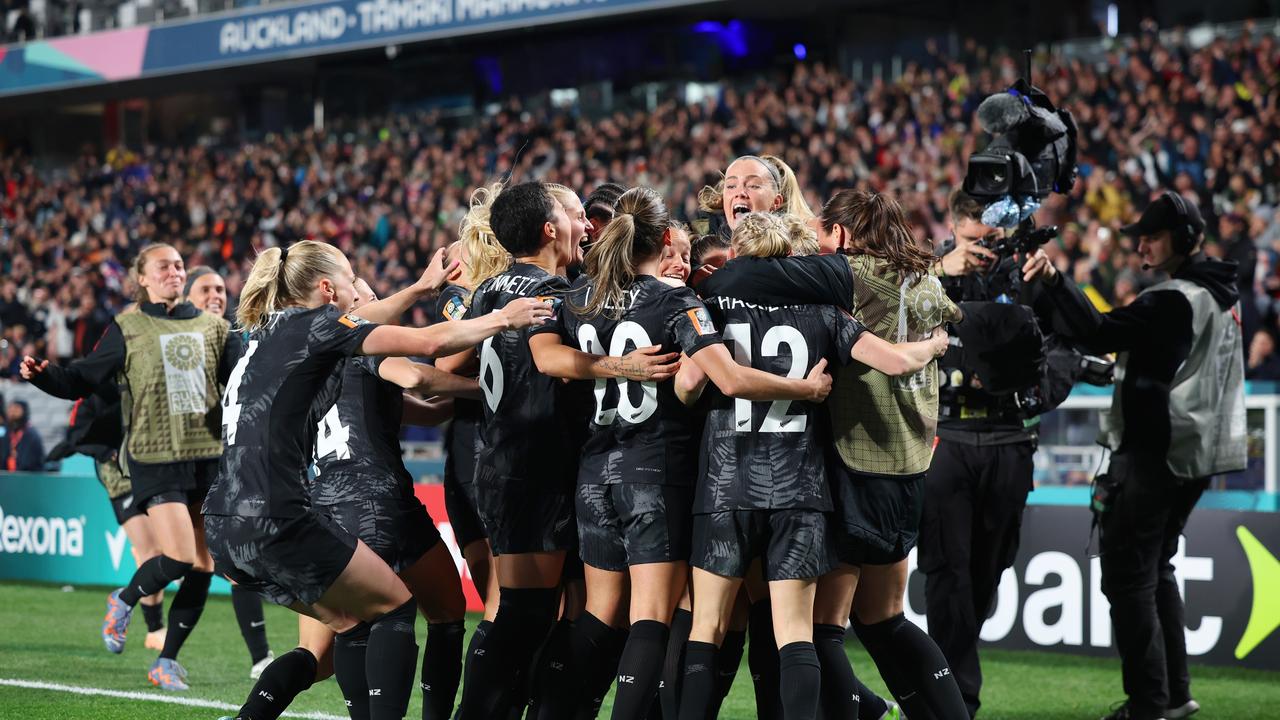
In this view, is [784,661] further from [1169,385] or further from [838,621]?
[1169,385]

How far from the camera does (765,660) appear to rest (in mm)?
4961

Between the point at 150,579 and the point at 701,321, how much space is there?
4227mm

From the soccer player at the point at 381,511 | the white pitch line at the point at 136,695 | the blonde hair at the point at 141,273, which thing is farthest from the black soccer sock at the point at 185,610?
the soccer player at the point at 381,511

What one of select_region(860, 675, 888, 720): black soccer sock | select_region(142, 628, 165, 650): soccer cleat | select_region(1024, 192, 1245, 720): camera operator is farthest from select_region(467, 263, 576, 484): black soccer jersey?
select_region(142, 628, 165, 650): soccer cleat

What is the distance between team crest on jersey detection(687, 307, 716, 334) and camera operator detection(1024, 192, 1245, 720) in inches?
82.9

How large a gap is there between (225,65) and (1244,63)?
1767cm

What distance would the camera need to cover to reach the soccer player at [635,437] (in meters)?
4.52

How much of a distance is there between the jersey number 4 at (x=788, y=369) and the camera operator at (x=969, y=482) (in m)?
1.29

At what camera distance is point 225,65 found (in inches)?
1024

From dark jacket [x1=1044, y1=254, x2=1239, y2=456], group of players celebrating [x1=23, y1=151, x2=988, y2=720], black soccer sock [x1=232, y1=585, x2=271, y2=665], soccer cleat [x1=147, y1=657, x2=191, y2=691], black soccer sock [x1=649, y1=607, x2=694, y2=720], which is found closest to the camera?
group of players celebrating [x1=23, y1=151, x2=988, y2=720]

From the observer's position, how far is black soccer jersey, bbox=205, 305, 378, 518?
4.55 metres

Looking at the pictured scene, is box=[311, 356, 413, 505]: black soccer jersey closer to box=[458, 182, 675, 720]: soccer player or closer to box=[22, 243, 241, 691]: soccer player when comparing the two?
box=[458, 182, 675, 720]: soccer player

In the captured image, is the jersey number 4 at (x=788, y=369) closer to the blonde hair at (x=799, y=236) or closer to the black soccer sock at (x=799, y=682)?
the blonde hair at (x=799, y=236)

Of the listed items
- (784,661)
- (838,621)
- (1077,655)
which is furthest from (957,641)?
(1077,655)
